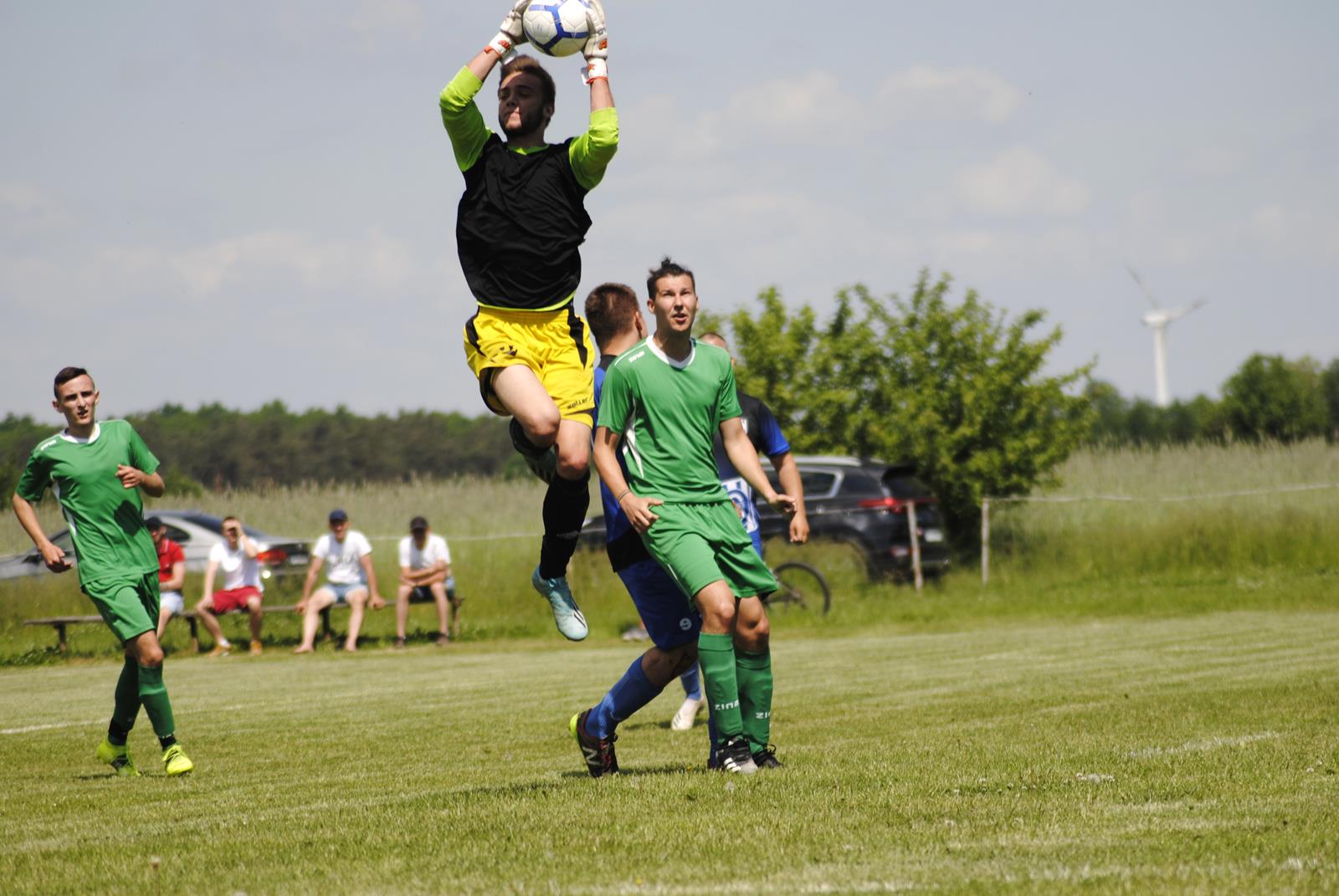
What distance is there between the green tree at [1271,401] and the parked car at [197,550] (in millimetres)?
48497

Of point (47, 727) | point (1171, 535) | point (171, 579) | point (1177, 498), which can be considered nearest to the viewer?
point (47, 727)

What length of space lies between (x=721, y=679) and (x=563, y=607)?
107 cm

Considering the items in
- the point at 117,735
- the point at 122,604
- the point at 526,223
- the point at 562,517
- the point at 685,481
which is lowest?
the point at 117,735

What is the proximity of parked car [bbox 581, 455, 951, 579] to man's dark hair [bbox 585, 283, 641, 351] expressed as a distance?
13.7 metres

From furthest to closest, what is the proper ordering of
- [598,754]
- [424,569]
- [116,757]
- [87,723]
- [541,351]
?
1. [424,569]
2. [87,723]
3. [116,757]
4. [598,754]
5. [541,351]

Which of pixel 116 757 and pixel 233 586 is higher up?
pixel 233 586

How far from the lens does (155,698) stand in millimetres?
8656

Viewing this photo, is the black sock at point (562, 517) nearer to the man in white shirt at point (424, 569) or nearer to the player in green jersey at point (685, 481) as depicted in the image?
the player in green jersey at point (685, 481)

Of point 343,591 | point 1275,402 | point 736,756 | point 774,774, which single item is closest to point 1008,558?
point 343,591

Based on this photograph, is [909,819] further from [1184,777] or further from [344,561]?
[344,561]

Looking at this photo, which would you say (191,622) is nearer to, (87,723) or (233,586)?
(233,586)

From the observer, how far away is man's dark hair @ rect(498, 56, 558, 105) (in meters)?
6.64

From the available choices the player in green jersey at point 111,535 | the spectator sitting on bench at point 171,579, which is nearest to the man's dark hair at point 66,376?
the player in green jersey at point 111,535

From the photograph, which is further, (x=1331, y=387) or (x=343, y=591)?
(x=1331, y=387)
